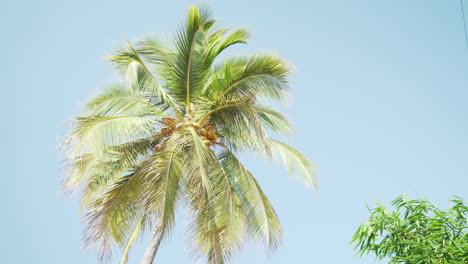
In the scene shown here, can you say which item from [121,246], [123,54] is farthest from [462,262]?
[123,54]

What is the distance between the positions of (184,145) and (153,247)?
185 centimetres

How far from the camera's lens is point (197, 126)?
12250 millimetres

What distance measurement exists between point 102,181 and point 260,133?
2.85 m

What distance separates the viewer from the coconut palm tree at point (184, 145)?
1124 centimetres

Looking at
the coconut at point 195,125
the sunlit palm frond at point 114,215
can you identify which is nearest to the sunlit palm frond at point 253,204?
the coconut at point 195,125

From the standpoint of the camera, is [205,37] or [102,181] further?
[205,37]

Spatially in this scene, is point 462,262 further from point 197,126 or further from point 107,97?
point 107,97

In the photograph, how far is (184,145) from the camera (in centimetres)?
1170

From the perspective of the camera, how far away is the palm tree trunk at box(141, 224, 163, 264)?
11735 mm

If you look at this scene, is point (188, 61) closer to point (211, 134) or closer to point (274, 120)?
point (211, 134)

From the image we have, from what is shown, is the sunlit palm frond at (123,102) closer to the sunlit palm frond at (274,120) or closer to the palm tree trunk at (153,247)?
the sunlit palm frond at (274,120)

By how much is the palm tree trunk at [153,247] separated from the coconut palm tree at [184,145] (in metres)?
0.02

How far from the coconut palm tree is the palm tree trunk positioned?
18 mm

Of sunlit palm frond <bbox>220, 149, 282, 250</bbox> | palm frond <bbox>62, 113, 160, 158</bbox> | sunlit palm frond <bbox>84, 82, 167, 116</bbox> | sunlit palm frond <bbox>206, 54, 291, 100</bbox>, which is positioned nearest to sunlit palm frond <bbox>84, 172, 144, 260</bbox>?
palm frond <bbox>62, 113, 160, 158</bbox>
